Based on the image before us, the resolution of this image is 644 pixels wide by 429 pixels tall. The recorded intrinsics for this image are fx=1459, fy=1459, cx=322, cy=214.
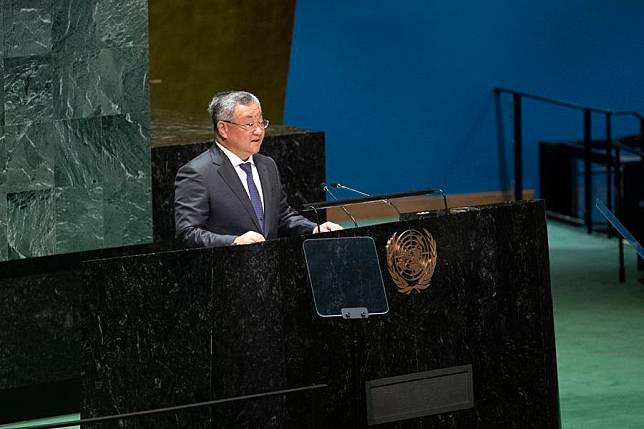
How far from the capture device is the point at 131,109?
6.41 m

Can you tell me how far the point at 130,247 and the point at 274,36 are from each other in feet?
13.1

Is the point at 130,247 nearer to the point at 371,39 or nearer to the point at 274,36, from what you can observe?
the point at 274,36

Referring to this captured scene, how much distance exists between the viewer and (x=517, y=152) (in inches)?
489

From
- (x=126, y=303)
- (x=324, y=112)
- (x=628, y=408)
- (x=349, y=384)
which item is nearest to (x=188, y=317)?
(x=126, y=303)

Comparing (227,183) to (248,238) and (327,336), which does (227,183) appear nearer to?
(248,238)

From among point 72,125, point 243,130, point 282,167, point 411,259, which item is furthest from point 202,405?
point 282,167

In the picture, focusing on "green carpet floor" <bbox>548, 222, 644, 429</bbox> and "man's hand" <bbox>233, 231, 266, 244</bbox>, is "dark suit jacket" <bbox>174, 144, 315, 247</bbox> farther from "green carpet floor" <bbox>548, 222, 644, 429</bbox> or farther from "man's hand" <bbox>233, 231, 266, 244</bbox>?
"green carpet floor" <bbox>548, 222, 644, 429</bbox>

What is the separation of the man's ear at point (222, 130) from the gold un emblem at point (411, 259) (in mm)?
898

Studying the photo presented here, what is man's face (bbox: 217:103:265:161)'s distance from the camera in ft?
18.1

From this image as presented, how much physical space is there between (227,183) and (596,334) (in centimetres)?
339

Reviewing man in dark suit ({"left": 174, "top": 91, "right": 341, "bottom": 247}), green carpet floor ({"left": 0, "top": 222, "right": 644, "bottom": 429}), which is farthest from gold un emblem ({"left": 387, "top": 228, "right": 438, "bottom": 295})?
green carpet floor ({"left": 0, "top": 222, "right": 644, "bottom": 429})

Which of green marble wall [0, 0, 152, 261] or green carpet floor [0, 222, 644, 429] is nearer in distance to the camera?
green marble wall [0, 0, 152, 261]

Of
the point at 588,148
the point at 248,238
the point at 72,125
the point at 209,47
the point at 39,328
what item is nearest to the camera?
the point at 248,238

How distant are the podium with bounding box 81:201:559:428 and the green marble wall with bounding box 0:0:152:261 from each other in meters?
1.48
